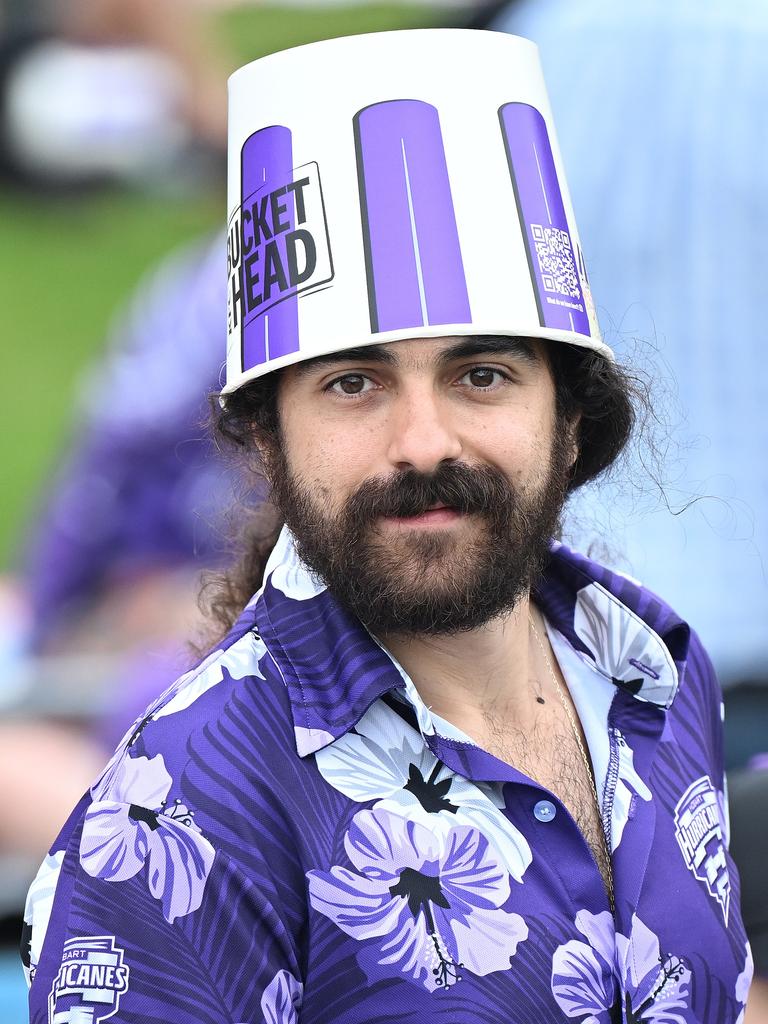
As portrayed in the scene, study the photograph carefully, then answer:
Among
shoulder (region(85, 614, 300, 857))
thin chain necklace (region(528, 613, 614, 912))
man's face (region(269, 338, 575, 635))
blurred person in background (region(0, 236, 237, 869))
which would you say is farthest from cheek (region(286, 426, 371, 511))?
blurred person in background (region(0, 236, 237, 869))

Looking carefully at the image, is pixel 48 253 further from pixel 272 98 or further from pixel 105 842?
pixel 105 842

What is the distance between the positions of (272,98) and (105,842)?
98 cm

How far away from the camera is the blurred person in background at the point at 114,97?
3693mm

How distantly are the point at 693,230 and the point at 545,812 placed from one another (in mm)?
2593

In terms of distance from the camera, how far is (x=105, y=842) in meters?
1.48

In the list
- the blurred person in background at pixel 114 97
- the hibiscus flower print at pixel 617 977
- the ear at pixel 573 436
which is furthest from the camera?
the blurred person in background at pixel 114 97

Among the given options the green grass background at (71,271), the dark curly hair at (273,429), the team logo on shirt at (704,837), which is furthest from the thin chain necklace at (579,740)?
the green grass background at (71,271)

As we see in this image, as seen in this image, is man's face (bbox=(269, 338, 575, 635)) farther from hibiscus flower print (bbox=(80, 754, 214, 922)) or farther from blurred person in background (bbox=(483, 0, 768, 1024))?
blurred person in background (bbox=(483, 0, 768, 1024))

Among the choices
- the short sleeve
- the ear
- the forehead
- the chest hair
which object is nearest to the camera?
the short sleeve

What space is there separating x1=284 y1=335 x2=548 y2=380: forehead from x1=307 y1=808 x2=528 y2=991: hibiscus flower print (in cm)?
56

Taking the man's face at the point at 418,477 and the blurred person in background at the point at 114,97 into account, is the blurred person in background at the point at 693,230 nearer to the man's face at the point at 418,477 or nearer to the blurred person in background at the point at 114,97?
the blurred person in background at the point at 114,97

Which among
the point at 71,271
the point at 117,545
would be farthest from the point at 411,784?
the point at 71,271

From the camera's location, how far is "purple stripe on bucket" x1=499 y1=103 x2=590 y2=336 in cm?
177

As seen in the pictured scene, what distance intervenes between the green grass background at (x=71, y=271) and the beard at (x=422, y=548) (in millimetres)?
2242
